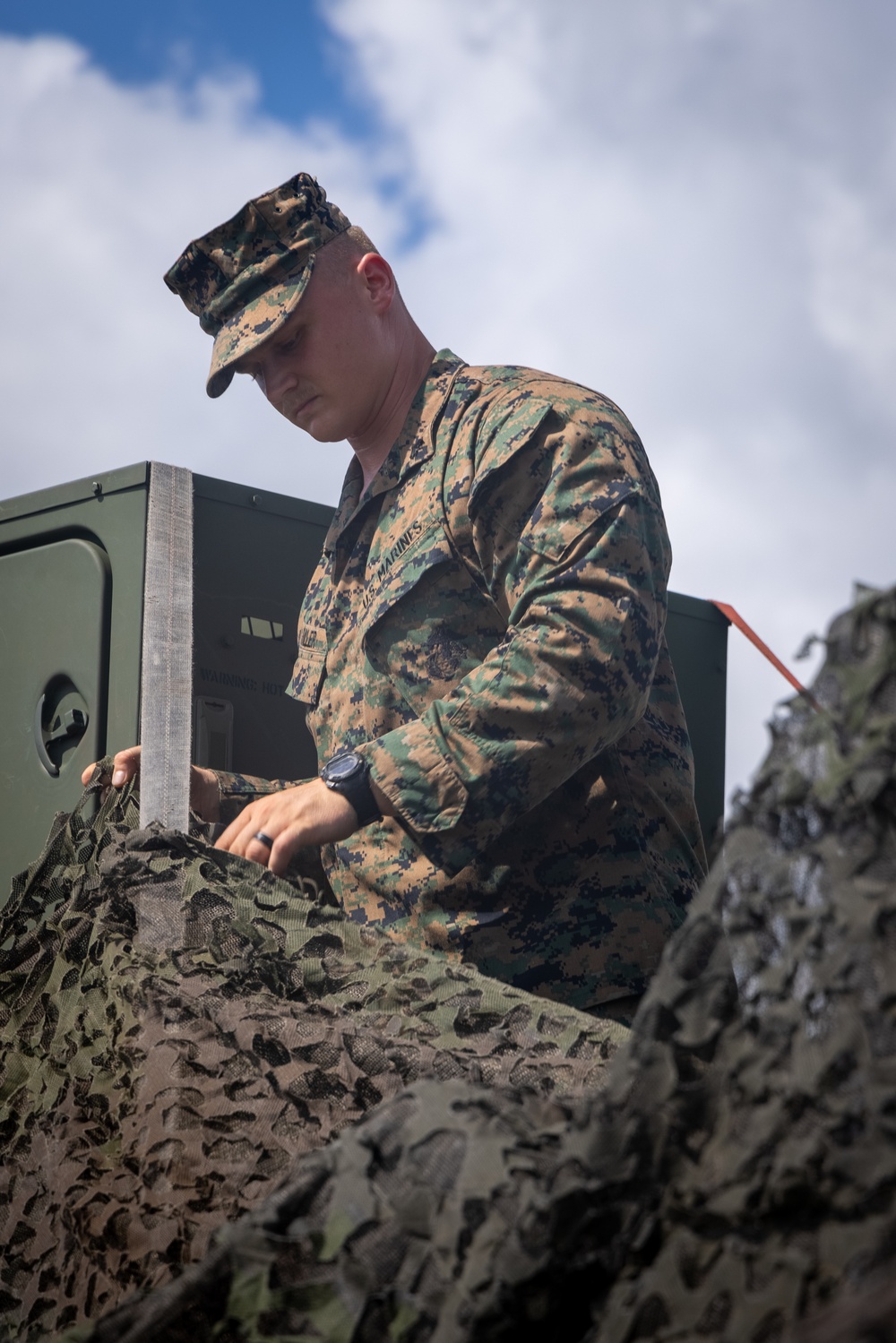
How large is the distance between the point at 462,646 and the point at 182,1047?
862 millimetres

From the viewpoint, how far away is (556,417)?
1.82 m

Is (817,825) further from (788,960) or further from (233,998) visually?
(233,998)

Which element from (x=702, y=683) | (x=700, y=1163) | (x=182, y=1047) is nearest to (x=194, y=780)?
(x=182, y=1047)

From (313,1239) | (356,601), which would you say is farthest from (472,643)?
(313,1239)

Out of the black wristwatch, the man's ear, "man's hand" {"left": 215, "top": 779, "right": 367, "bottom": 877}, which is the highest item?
the man's ear

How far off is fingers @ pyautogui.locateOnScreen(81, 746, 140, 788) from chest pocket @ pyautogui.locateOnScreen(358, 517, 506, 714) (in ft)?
1.20

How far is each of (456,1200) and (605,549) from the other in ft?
3.64

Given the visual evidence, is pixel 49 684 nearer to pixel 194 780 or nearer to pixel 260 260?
pixel 194 780

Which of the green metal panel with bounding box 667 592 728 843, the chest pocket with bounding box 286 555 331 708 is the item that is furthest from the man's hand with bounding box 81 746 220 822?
the green metal panel with bounding box 667 592 728 843

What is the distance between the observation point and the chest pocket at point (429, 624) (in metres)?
1.90

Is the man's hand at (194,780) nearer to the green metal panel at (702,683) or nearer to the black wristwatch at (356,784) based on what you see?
the black wristwatch at (356,784)

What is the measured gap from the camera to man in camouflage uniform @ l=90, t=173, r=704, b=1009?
1.61 metres

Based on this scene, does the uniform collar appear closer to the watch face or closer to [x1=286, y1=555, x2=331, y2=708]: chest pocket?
[x1=286, y1=555, x2=331, y2=708]: chest pocket

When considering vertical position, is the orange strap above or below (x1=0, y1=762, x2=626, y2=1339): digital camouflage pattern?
above
